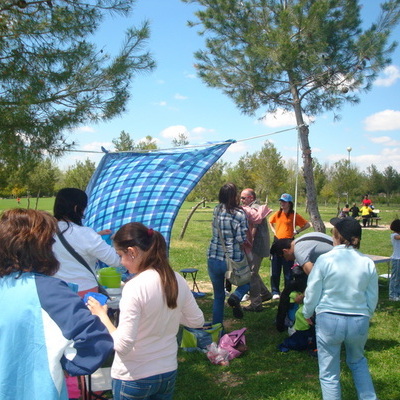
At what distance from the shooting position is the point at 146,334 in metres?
2.05

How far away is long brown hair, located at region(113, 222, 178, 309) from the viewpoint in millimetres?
2092

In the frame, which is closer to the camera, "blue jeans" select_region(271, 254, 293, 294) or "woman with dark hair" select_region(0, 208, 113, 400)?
"woman with dark hair" select_region(0, 208, 113, 400)

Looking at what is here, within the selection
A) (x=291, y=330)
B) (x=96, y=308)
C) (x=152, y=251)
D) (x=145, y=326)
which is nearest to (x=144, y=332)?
(x=145, y=326)

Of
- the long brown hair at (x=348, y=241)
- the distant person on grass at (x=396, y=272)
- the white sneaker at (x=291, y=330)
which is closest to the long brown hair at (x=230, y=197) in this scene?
the white sneaker at (x=291, y=330)

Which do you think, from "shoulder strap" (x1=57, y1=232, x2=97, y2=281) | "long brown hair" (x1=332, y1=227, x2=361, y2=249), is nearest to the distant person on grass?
"long brown hair" (x1=332, y1=227, x2=361, y2=249)

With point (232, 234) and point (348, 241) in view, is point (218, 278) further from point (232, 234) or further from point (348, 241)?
point (348, 241)

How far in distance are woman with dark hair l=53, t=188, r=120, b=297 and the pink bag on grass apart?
180 cm

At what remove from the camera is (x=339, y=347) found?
2.84 meters

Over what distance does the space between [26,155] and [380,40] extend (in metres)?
7.39

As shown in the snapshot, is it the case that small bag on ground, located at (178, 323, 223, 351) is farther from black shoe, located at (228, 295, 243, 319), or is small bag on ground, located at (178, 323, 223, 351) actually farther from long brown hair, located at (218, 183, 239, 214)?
long brown hair, located at (218, 183, 239, 214)

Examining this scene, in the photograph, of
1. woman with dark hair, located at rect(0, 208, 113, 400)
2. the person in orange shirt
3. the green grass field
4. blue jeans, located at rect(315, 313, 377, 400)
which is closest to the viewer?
woman with dark hair, located at rect(0, 208, 113, 400)

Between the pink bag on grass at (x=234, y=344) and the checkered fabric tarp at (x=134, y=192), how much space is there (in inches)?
65.6

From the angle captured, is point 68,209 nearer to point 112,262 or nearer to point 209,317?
point 112,262

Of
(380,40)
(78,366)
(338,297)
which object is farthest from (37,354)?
(380,40)
